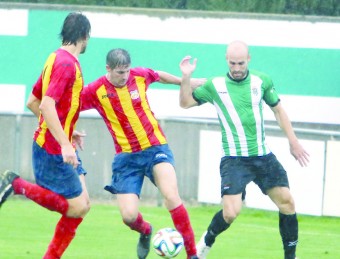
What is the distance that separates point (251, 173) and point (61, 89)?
2.06m

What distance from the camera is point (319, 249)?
40.9 feet

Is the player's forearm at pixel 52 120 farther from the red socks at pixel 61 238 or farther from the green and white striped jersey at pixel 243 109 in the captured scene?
the green and white striped jersey at pixel 243 109

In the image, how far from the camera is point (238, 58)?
10453 mm

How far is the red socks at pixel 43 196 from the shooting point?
9.77 metres

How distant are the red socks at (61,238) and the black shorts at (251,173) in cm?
148

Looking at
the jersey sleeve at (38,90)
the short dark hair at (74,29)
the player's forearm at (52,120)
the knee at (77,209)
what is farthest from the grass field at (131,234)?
the short dark hair at (74,29)

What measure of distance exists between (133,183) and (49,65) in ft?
5.38

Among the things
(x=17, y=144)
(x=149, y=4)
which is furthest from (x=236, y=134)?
(x=149, y=4)

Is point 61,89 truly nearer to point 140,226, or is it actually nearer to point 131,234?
point 140,226

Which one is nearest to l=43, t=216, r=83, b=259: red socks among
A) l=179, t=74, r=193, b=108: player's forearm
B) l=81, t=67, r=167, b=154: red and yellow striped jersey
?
l=81, t=67, r=167, b=154: red and yellow striped jersey

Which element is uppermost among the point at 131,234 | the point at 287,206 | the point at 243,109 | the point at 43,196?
the point at 243,109

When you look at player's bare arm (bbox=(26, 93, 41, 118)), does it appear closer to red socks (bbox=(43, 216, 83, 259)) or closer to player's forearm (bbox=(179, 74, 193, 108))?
red socks (bbox=(43, 216, 83, 259))

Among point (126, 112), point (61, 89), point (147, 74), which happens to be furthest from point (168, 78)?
point (61, 89)

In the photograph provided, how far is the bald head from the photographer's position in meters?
10.4
